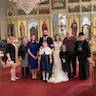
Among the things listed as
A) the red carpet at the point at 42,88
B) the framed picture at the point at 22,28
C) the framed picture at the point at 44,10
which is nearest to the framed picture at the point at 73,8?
the framed picture at the point at 44,10

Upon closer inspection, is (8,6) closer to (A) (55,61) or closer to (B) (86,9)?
(B) (86,9)

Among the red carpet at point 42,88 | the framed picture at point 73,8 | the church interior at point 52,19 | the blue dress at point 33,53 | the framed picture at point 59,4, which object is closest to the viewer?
the red carpet at point 42,88

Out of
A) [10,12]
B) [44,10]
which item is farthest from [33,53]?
[10,12]

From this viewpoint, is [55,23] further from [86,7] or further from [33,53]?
[33,53]

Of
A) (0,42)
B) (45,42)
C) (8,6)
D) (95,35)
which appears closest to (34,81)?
(45,42)

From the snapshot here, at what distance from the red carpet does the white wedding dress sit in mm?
287

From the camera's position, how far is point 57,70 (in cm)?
908

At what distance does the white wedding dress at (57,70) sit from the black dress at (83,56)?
50 centimetres

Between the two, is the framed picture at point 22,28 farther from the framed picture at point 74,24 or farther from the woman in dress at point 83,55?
the woman in dress at point 83,55

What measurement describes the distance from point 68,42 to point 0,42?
14.4 ft

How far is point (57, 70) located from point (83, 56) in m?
0.88

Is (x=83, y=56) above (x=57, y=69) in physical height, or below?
above

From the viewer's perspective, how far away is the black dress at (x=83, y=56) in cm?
909

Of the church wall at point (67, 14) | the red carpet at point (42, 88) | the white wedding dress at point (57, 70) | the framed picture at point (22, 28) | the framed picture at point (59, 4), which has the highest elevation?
the framed picture at point (59, 4)
